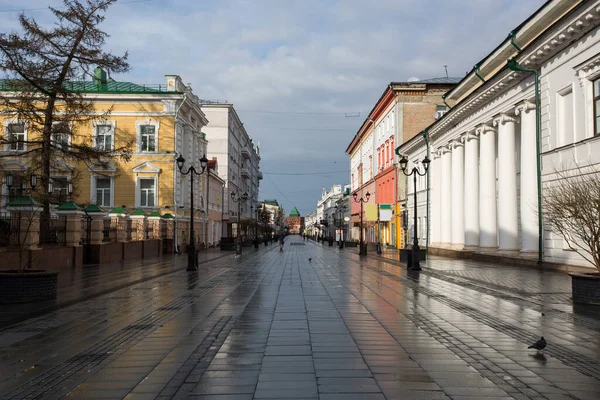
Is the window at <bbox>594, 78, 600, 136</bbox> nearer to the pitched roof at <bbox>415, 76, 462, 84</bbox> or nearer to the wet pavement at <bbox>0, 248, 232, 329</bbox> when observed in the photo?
the wet pavement at <bbox>0, 248, 232, 329</bbox>

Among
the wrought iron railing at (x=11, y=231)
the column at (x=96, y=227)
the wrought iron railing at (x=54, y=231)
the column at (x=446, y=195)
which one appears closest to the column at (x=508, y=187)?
the column at (x=446, y=195)

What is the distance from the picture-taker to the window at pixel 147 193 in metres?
43.4

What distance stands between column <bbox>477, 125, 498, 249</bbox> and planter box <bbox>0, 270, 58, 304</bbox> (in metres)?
23.6

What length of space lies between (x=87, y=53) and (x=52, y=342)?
20820 mm

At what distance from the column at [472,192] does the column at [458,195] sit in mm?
2251

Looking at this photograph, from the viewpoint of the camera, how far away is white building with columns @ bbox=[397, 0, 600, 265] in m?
19.5

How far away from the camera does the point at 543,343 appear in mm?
6988

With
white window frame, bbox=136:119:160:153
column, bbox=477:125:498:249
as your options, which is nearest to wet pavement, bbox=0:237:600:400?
column, bbox=477:125:498:249

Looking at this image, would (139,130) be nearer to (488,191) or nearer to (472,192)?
(472,192)

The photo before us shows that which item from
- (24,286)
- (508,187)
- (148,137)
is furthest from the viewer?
(148,137)

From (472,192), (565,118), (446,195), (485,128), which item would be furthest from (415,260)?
(446,195)

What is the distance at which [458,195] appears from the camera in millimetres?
35750

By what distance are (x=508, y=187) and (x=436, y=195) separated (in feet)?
49.9

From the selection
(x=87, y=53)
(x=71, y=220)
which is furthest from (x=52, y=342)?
(x=87, y=53)
